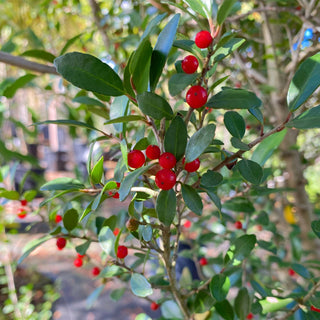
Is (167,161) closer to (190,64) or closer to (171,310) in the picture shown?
(190,64)

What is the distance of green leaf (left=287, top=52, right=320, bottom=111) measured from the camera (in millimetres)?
307

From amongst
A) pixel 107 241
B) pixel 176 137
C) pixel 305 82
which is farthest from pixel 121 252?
pixel 305 82

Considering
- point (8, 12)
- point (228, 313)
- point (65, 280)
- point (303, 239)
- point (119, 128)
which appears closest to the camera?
point (119, 128)

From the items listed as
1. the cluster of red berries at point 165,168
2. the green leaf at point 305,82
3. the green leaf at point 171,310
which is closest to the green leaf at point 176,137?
the cluster of red berries at point 165,168

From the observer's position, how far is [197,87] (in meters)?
0.31

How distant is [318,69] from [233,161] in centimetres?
13

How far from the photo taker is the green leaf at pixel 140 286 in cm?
40

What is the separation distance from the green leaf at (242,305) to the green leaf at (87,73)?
1.45 ft

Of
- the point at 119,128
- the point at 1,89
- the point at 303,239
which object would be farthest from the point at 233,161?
the point at 303,239

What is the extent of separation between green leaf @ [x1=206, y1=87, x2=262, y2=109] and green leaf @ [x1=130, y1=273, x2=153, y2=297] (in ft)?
0.85

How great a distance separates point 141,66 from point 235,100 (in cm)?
10

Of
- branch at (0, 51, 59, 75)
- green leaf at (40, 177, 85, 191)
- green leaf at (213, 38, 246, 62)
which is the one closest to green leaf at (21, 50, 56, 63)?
branch at (0, 51, 59, 75)

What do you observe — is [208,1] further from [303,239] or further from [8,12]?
[8,12]

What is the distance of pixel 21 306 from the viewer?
154 cm
